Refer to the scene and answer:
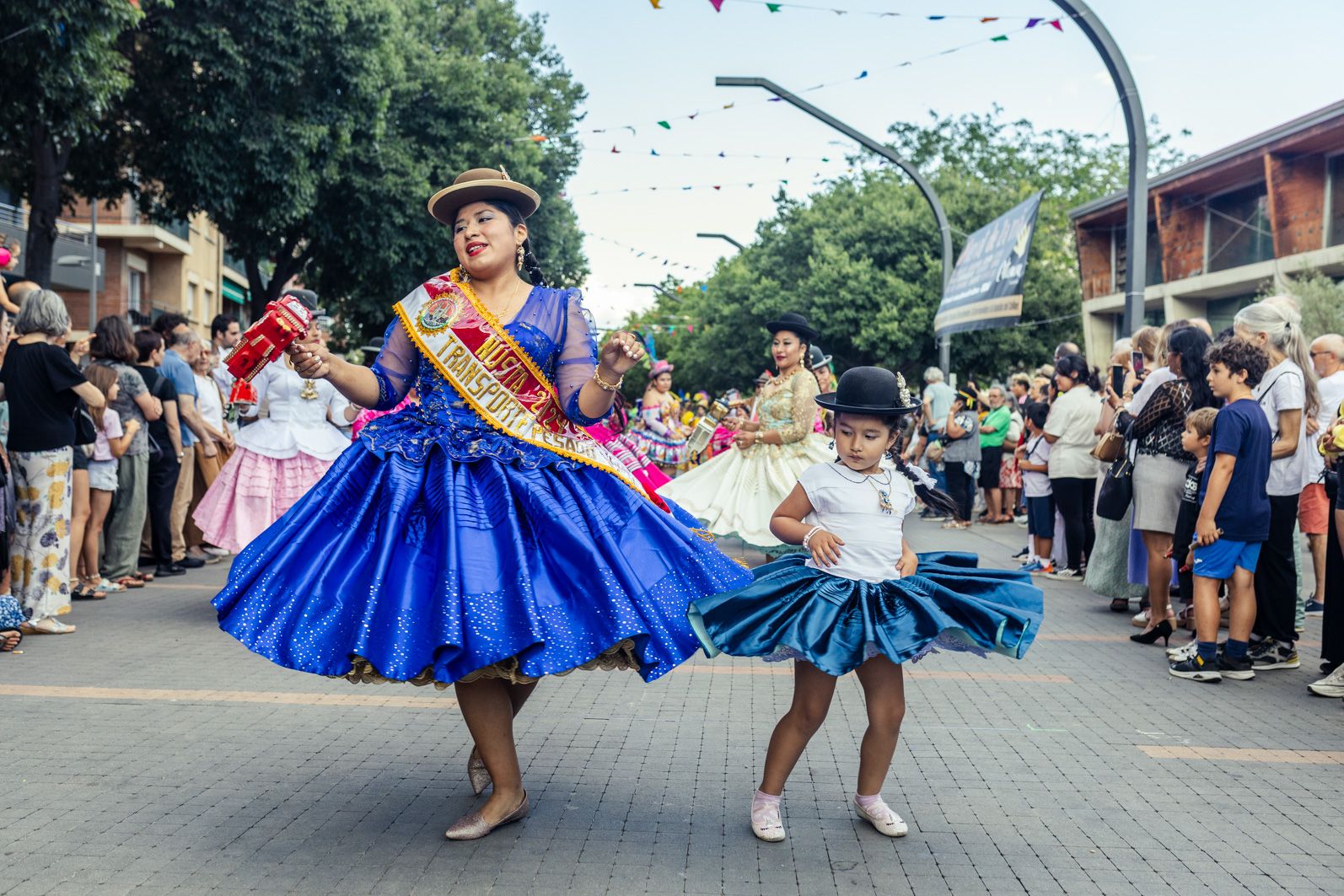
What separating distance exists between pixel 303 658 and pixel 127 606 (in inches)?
219

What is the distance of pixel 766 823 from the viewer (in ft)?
13.1

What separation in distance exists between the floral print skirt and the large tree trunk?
10.4 metres

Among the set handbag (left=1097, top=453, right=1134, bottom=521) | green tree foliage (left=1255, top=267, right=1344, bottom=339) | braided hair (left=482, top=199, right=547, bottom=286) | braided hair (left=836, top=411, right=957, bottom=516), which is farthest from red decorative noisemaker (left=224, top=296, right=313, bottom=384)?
green tree foliage (left=1255, top=267, right=1344, bottom=339)

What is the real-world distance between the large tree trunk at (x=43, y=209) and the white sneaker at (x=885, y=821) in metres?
15.7

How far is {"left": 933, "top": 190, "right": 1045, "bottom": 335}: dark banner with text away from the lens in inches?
655

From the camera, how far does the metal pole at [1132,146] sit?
1033 cm

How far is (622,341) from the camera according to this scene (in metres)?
3.98

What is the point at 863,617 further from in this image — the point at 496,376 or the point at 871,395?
the point at 496,376

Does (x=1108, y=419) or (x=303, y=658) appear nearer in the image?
(x=303, y=658)

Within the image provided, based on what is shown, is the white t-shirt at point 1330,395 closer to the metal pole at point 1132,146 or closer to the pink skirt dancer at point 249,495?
the metal pole at point 1132,146

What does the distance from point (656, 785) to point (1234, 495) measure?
3.62 meters

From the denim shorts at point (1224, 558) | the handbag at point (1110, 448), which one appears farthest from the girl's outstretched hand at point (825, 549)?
the handbag at point (1110, 448)

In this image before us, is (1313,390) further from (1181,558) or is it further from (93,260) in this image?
(93,260)

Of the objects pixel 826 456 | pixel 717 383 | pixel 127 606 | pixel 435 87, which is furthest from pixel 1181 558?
pixel 717 383
